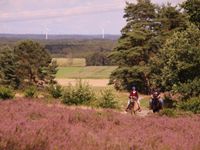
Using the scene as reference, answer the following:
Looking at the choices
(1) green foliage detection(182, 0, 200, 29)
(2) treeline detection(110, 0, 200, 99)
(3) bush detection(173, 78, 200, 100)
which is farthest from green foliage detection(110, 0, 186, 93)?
(3) bush detection(173, 78, 200, 100)

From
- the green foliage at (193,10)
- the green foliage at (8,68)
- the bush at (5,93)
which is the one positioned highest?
the green foliage at (193,10)

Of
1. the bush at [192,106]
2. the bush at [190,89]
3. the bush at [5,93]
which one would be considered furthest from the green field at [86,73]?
the bush at [192,106]

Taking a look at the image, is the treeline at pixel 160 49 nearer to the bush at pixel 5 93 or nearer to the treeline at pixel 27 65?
the bush at pixel 5 93

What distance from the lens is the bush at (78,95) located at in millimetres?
30531

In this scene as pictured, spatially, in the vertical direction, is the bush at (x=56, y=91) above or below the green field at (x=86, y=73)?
above

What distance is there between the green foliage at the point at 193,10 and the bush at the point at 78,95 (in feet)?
54.1

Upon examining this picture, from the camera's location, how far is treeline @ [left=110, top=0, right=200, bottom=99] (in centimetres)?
3828

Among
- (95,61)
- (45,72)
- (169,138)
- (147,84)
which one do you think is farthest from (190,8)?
(95,61)

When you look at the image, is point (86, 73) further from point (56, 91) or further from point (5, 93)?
point (5, 93)

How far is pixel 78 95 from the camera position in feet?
101

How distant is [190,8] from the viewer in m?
43.9

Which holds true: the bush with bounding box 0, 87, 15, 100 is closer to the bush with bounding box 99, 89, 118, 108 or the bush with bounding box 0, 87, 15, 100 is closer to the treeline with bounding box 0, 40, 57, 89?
the bush with bounding box 99, 89, 118, 108

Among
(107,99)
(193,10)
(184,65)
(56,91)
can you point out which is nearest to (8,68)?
(193,10)

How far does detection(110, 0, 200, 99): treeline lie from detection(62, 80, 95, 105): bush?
30.1ft
